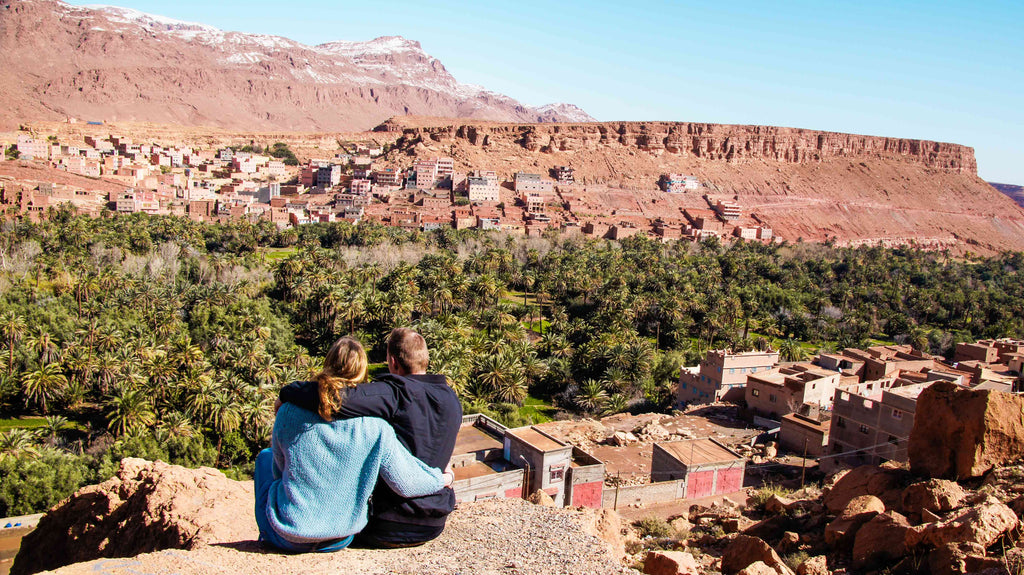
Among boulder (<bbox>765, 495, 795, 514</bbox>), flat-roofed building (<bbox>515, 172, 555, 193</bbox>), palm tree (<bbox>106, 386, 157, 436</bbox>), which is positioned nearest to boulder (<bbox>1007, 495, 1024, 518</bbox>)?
boulder (<bbox>765, 495, 795, 514</bbox>)

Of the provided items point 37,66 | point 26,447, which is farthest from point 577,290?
point 37,66

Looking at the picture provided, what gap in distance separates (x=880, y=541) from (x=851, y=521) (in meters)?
0.92

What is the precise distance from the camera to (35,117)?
123688 mm

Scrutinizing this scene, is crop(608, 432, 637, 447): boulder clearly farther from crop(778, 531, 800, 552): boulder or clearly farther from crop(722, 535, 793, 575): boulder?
crop(722, 535, 793, 575): boulder

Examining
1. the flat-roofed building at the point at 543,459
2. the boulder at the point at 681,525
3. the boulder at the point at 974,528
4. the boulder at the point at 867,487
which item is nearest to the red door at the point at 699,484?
the flat-roofed building at the point at 543,459

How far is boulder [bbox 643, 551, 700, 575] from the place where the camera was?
7.27 meters

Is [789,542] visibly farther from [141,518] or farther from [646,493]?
[141,518]

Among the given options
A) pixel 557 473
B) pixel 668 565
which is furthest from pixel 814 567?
pixel 557 473

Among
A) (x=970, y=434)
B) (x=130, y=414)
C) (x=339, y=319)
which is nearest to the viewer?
(x=970, y=434)

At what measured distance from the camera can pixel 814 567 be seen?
8.05 meters

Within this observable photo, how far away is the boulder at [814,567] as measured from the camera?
8.01 metres

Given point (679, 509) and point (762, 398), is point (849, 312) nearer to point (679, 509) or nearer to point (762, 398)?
point (762, 398)

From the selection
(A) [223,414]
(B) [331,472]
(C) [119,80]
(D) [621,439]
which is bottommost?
(D) [621,439]

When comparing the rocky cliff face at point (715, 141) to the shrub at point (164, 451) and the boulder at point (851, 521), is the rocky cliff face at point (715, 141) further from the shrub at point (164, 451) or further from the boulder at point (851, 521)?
the boulder at point (851, 521)
